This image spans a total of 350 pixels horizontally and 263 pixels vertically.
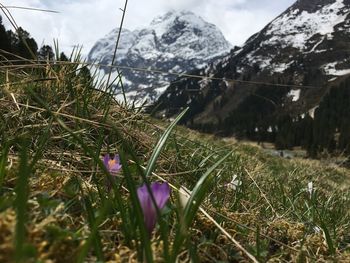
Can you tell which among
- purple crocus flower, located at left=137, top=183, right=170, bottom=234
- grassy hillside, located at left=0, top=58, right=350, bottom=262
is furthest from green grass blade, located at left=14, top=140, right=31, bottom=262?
purple crocus flower, located at left=137, top=183, right=170, bottom=234

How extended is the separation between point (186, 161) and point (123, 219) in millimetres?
2254

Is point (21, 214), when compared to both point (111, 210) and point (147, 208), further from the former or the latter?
point (111, 210)

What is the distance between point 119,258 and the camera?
4.69ft

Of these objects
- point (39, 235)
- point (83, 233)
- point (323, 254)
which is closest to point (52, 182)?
point (83, 233)

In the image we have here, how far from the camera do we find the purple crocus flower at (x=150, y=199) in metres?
1.29

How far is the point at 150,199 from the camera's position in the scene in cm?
131

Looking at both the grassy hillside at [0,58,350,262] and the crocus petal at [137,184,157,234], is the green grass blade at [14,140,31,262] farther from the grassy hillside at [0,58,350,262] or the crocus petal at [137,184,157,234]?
the crocus petal at [137,184,157,234]

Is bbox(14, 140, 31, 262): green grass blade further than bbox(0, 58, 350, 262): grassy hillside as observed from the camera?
No

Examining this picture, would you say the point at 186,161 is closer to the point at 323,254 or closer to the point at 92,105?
the point at 92,105

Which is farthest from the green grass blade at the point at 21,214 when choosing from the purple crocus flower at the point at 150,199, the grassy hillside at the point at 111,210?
the purple crocus flower at the point at 150,199

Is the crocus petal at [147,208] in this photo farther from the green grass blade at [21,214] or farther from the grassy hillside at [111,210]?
the green grass blade at [21,214]

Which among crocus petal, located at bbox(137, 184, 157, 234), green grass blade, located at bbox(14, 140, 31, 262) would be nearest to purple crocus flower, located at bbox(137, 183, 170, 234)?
crocus petal, located at bbox(137, 184, 157, 234)

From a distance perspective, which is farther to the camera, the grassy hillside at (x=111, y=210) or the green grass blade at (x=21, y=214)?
the grassy hillside at (x=111, y=210)

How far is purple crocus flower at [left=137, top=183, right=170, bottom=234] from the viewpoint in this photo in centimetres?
129
